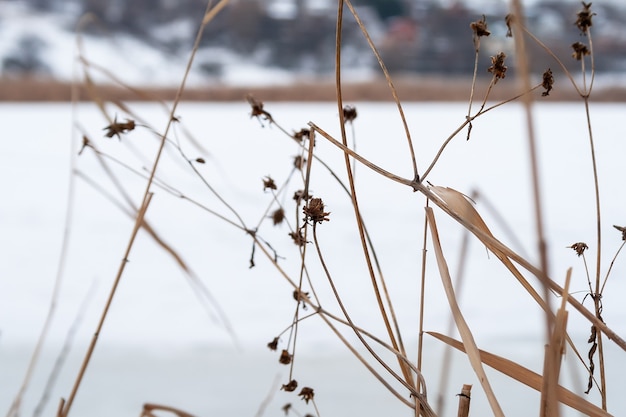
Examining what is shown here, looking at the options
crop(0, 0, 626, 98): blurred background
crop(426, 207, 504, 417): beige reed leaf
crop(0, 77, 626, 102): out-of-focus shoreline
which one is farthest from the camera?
crop(0, 0, 626, 98): blurred background

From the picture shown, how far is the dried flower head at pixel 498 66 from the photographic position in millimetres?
391

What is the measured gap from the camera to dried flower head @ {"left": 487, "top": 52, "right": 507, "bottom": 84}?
39cm

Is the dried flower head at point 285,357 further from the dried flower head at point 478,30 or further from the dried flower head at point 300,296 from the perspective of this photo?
the dried flower head at point 478,30

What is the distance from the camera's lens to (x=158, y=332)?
1376 millimetres

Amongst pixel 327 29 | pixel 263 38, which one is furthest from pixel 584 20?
pixel 263 38

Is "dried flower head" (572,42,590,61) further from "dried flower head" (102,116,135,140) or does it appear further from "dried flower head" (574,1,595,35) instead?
"dried flower head" (102,116,135,140)

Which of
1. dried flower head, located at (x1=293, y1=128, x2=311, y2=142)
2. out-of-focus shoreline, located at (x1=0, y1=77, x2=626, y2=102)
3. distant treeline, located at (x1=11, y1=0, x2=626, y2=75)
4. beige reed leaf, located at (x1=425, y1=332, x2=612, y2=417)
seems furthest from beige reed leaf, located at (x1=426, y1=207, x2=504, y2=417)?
distant treeline, located at (x1=11, y1=0, x2=626, y2=75)

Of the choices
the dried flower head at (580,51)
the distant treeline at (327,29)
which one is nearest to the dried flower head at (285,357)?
the dried flower head at (580,51)

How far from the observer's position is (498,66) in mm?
396

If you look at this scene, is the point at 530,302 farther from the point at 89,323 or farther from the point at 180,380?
the point at 89,323

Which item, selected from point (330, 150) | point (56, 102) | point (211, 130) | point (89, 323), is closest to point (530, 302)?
point (89, 323)

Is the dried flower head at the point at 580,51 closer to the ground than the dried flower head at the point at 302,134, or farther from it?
farther from it

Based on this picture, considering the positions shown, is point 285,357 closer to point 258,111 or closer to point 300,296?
point 300,296

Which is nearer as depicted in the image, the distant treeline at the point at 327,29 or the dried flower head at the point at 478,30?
the dried flower head at the point at 478,30
